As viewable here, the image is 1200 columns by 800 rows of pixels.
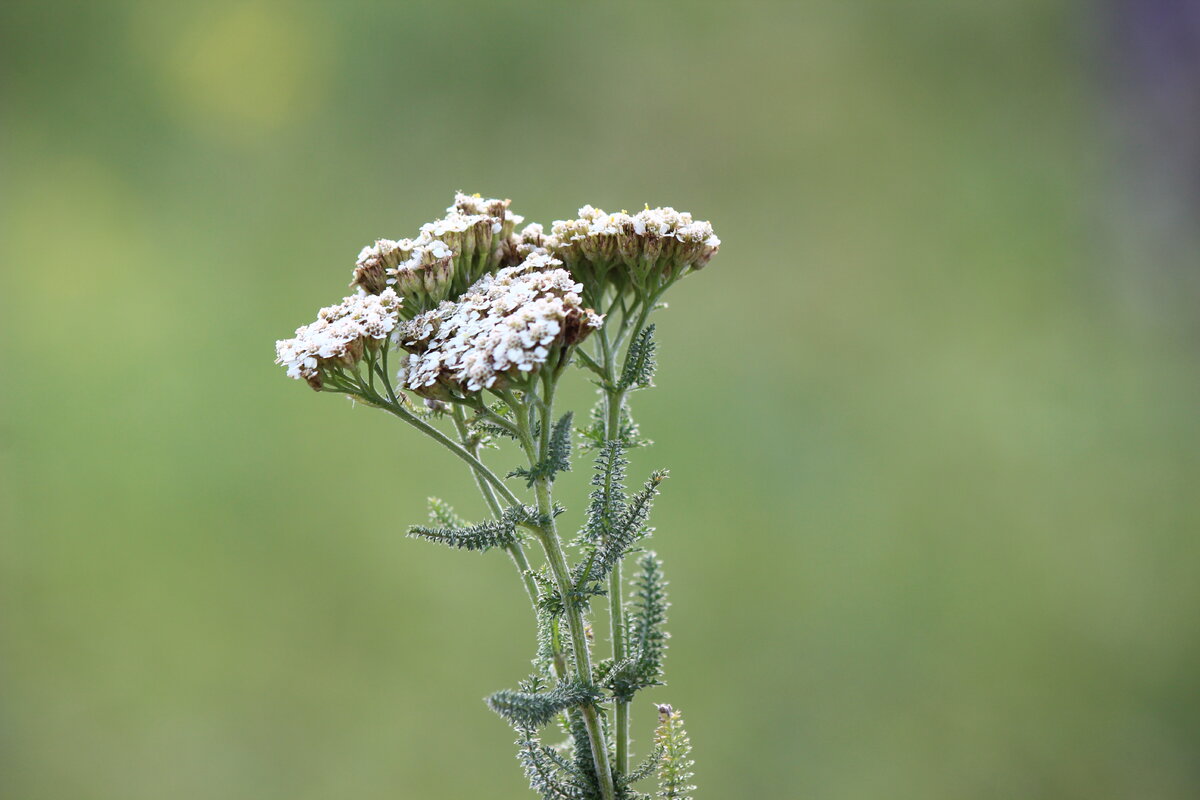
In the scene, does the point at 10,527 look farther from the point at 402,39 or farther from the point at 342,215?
the point at 402,39

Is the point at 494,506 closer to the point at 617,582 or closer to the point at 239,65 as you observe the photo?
the point at 617,582

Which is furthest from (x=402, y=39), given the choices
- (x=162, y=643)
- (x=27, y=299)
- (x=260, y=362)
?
(x=162, y=643)

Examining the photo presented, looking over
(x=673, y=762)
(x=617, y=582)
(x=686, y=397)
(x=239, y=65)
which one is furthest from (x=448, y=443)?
(x=239, y=65)

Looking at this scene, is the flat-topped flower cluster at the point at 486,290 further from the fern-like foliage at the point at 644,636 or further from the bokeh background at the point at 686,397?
the bokeh background at the point at 686,397

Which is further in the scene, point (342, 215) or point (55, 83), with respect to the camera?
point (342, 215)

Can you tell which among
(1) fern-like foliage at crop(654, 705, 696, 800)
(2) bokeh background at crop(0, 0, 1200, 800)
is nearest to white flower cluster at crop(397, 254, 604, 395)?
(1) fern-like foliage at crop(654, 705, 696, 800)

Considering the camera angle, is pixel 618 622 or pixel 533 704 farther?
pixel 618 622
